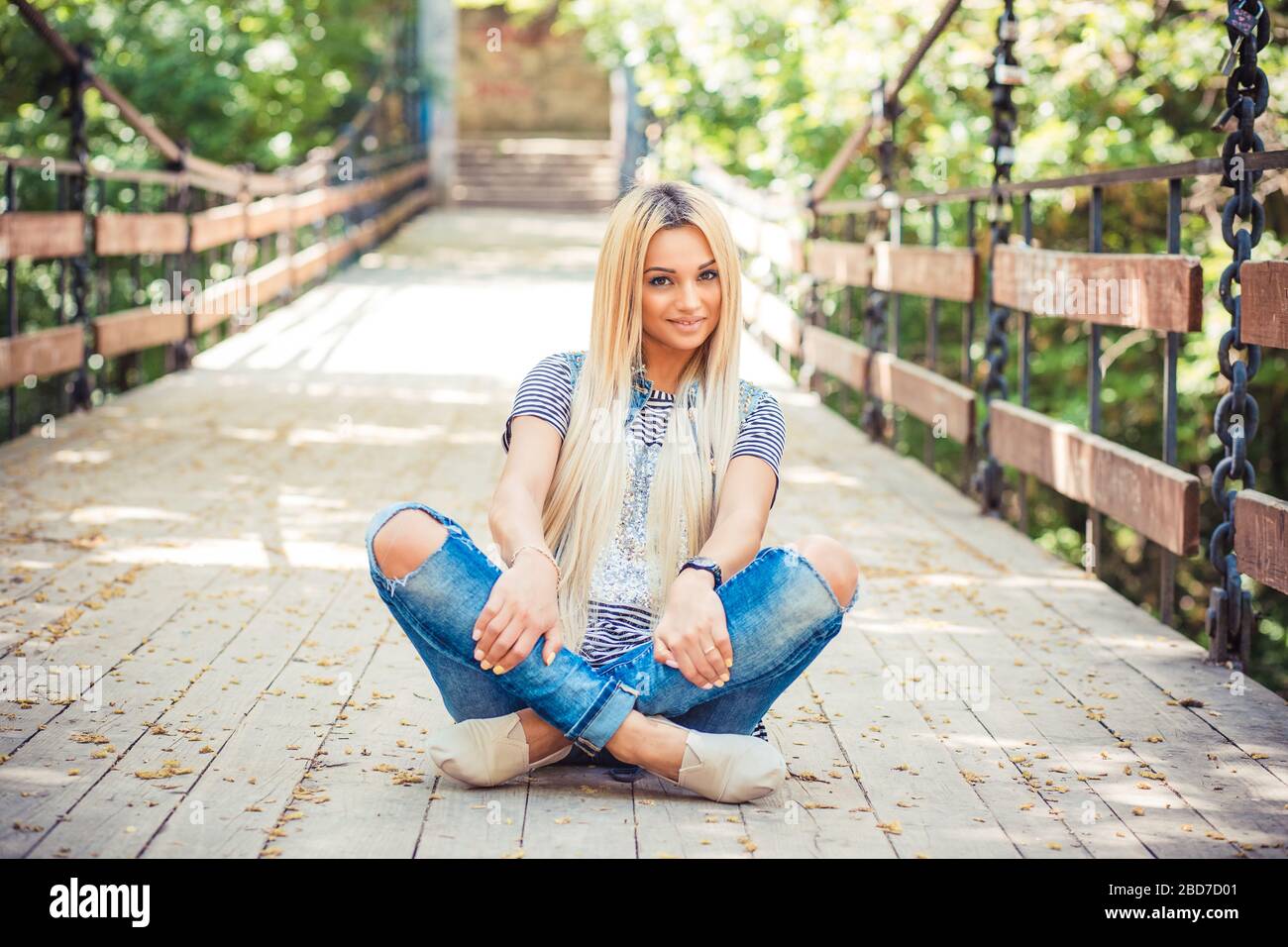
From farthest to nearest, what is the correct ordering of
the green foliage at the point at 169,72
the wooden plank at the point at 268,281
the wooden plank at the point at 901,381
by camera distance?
1. the green foliage at the point at 169,72
2. the wooden plank at the point at 268,281
3. the wooden plank at the point at 901,381

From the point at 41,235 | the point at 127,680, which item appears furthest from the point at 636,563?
the point at 41,235

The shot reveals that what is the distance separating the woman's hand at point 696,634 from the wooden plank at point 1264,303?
4.70ft

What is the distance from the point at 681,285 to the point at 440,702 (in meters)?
1.07

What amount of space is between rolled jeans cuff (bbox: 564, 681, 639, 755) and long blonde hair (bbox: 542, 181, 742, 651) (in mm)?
207

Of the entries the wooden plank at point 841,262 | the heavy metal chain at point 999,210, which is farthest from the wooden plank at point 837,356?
the heavy metal chain at point 999,210

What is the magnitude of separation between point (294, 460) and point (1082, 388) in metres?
6.46

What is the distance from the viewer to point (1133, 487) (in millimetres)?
4277

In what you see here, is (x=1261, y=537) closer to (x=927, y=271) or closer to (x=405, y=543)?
(x=405, y=543)

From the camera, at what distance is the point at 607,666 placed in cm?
279

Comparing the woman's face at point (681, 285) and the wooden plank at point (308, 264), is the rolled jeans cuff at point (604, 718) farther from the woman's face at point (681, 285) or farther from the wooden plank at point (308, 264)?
the wooden plank at point (308, 264)

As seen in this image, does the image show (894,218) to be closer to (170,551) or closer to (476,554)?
(170,551)

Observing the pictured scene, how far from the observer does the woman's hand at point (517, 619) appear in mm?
2541

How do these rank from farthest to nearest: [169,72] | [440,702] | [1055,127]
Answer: [169,72] < [1055,127] < [440,702]

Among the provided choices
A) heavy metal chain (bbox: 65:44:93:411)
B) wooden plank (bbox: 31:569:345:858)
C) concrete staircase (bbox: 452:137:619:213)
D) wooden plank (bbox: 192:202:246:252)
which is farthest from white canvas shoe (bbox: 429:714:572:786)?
concrete staircase (bbox: 452:137:619:213)
